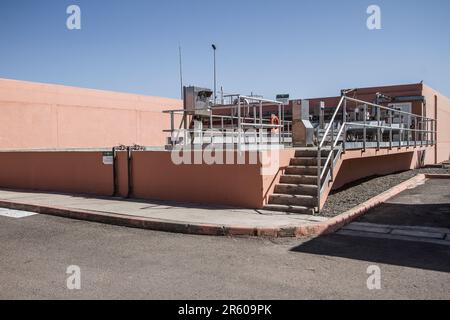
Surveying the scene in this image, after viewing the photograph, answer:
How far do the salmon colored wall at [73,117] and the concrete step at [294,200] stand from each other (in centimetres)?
1291

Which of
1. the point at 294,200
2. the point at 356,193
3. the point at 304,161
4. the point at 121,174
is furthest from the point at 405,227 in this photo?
the point at 121,174

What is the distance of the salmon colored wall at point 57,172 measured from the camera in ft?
36.4

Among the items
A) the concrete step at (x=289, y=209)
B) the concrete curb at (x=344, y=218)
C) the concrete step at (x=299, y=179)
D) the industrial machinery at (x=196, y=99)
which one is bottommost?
the concrete curb at (x=344, y=218)

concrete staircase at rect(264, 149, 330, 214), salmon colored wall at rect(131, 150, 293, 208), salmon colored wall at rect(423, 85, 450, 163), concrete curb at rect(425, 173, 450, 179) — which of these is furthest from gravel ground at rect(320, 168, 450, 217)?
salmon colored wall at rect(423, 85, 450, 163)

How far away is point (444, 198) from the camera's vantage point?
407 inches

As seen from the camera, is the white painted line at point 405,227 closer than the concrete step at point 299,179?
Yes

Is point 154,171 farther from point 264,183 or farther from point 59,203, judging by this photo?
point 264,183

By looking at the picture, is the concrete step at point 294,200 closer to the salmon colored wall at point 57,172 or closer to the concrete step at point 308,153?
the concrete step at point 308,153

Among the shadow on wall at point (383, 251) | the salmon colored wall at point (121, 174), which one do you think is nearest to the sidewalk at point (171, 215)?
the salmon colored wall at point (121, 174)

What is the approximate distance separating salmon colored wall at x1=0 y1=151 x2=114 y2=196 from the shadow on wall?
6.26 meters

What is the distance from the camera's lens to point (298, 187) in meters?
8.42

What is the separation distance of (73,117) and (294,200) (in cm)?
1444

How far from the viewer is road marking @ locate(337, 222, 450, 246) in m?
6.55

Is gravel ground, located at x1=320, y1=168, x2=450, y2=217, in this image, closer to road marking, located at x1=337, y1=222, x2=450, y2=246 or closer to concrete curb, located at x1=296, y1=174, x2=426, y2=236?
concrete curb, located at x1=296, y1=174, x2=426, y2=236
